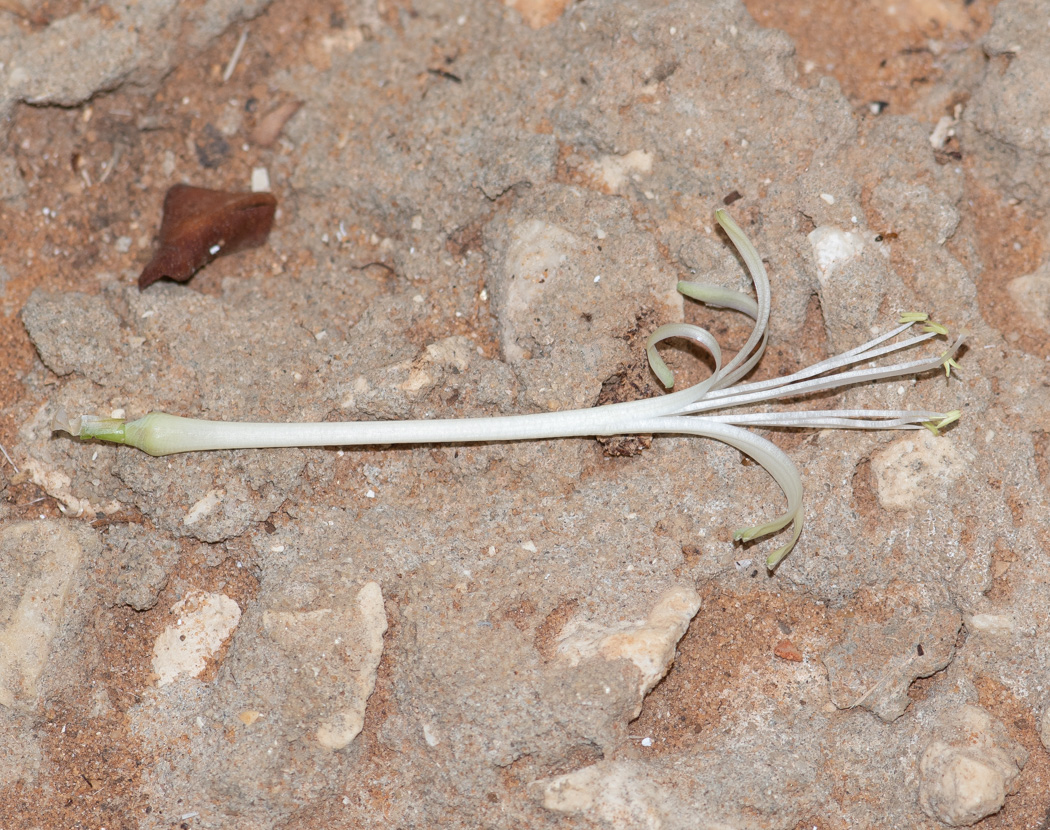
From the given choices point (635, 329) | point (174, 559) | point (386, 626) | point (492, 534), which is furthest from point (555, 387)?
point (174, 559)

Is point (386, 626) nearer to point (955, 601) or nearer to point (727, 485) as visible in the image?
point (727, 485)

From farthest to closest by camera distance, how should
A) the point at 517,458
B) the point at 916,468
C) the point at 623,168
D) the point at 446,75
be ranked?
the point at 446,75 → the point at 623,168 → the point at 517,458 → the point at 916,468

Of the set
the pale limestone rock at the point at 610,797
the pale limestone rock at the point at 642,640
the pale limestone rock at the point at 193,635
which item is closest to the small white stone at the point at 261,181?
the pale limestone rock at the point at 193,635

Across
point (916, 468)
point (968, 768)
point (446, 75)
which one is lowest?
point (968, 768)

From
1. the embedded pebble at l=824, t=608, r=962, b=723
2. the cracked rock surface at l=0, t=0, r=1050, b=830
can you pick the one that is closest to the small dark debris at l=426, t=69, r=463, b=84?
the cracked rock surface at l=0, t=0, r=1050, b=830

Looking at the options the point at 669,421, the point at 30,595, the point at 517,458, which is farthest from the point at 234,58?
the point at 669,421

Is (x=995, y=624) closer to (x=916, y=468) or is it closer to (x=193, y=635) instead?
(x=916, y=468)

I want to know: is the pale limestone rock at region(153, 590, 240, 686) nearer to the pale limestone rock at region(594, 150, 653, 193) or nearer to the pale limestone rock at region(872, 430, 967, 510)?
the pale limestone rock at region(594, 150, 653, 193)
